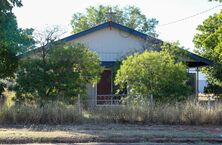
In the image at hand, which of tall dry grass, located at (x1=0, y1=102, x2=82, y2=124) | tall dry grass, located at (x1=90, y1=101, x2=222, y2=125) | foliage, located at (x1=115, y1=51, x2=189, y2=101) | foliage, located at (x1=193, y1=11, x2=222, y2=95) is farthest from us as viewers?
foliage, located at (x1=193, y1=11, x2=222, y2=95)

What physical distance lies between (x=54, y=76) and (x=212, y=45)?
16.9 m

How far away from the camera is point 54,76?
58.9ft

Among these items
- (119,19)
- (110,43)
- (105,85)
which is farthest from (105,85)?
(119,19)

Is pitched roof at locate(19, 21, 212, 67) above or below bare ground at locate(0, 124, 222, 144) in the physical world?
above

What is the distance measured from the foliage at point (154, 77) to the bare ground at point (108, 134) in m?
3.34

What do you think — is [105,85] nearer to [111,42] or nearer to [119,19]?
[111,42]

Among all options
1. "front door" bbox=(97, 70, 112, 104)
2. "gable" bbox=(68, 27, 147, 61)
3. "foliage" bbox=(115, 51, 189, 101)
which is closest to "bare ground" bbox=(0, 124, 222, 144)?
"foliage" bbox=(115, 51, 189, 101)

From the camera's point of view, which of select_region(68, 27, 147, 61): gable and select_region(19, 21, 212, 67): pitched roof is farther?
select_region(68, 27, 147, 61): gable

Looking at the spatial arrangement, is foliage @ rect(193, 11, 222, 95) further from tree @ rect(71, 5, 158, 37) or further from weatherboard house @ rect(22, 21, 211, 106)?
tree @ rect(71, 5, 158, 37)

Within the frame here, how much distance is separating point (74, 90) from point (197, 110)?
198 inches

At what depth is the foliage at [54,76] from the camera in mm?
17703

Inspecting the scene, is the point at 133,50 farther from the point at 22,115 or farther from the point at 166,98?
the point at 22,115

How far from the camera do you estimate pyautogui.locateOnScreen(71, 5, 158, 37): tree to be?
59906 millimetres

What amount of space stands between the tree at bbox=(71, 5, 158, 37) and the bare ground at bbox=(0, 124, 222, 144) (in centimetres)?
4466
